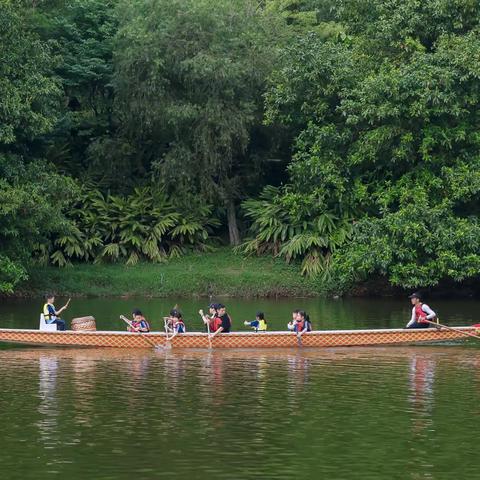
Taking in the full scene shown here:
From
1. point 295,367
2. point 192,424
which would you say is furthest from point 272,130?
point 192,424

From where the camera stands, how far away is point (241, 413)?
2102 centimetres

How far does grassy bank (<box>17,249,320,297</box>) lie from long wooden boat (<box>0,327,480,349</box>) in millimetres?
15805

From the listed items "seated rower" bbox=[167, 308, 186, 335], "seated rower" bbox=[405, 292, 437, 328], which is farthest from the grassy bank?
"seated rower" bbox=[167, 308, 186, 335]

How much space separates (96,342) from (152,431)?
11139 millimetres

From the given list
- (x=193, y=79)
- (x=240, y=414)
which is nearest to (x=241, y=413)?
(x=240, y=414)

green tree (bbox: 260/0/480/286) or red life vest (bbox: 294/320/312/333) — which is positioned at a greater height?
green tree (bbox: 260/0/480/286)

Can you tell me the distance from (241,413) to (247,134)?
28.1m

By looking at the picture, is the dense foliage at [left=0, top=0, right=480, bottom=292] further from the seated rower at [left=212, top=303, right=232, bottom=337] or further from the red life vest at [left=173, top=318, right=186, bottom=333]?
the seated rower at [left=212, top=303, right=232, bottom=337]

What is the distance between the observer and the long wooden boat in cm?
3022

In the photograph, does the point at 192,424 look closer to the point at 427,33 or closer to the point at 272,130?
the point at 427,33

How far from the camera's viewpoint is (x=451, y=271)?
41.0m

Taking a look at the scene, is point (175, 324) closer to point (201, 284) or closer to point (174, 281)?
point (201, 284)

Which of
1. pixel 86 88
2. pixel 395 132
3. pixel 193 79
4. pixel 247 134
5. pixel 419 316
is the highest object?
pixel 86 88

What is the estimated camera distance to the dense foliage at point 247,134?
137 feet
